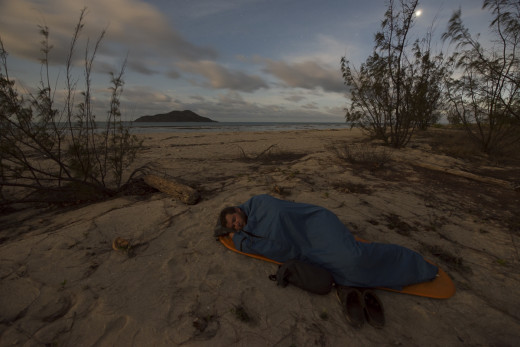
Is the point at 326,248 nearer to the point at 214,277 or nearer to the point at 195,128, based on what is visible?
the point at 214,277

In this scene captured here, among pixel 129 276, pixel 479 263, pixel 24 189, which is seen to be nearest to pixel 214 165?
pixel 24 189

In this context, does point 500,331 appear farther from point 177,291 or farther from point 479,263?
point 177,291

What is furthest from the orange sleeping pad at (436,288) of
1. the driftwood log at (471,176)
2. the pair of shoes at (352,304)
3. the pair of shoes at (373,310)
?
the driftwood log at (471,176)

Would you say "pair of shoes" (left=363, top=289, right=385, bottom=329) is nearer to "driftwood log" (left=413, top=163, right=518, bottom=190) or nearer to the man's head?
the man's head

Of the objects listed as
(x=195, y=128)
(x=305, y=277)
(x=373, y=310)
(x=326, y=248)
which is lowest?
(x=373, y=310)

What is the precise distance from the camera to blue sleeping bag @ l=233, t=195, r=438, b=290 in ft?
6.79

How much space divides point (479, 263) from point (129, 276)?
12.5ft

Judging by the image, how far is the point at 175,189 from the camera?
386cm

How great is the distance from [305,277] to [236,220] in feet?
3.35

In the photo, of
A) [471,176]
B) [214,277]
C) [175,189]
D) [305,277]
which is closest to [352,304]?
[305,277]

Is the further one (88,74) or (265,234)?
(88,74)

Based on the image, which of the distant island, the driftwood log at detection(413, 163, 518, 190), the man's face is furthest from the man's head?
the distant island

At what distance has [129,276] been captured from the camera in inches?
85.5

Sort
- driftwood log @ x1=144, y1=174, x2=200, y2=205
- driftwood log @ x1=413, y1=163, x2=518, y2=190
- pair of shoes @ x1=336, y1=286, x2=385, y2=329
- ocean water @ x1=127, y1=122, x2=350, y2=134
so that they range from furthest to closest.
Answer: ocean water @ x1=127, y1=122, x2=350, y2=134
driftwood log @ x1=413, y1=163, x2=518, y2=190
driftwood log @ x1=144, y1=174, x2=200, y2=205
pair of shoes @ x1=336, y1=286, x2=385, y2=329
